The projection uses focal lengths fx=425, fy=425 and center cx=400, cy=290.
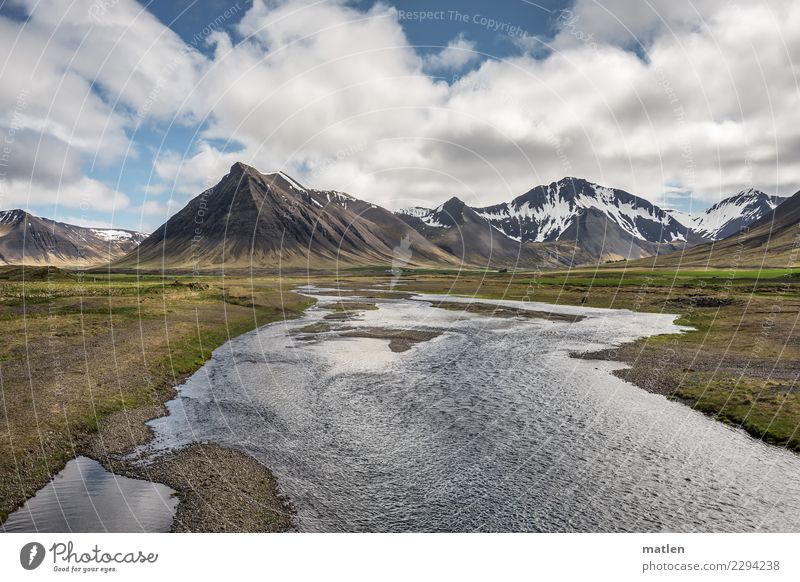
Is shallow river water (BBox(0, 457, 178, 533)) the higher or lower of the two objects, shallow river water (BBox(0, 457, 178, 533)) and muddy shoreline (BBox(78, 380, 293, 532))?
the lower

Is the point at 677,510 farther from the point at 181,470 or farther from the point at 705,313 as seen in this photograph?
the point at 705,313

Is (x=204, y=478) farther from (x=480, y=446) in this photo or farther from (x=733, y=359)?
(x=733, y=359)

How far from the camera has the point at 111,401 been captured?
106 feet

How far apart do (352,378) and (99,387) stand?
2113 centimetres

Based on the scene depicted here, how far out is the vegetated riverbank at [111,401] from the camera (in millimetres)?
20531

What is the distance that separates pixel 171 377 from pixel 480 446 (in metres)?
30.6

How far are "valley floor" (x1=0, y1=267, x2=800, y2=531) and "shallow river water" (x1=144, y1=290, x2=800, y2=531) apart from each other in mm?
1896

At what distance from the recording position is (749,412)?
31406mm

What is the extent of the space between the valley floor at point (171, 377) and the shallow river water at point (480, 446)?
1.90 metres

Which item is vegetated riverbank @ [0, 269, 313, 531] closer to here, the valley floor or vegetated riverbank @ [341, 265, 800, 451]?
the valley floor

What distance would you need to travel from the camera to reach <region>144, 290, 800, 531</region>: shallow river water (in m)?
19.8

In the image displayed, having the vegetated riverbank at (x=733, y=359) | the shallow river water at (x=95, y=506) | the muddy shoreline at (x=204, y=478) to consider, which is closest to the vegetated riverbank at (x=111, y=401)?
the muddy shoreline at (x=204, y=478)

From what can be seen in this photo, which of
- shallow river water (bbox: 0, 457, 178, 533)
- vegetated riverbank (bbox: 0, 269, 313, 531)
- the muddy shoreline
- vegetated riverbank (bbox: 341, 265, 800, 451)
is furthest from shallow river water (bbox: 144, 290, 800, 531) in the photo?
shallow river water (bbox: 0, 457, 178, 533)

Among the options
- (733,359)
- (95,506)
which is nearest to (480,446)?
(95,506)
